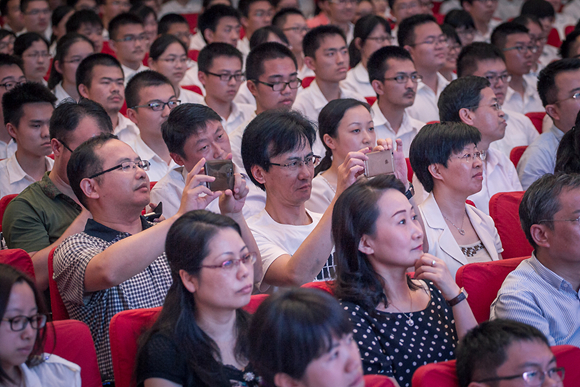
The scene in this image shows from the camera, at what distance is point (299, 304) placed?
131 cm

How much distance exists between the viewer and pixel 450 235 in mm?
2242

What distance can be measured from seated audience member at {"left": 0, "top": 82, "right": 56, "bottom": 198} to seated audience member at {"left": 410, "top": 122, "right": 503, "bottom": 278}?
1.75 metres

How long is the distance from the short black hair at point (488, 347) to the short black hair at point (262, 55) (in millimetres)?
2514

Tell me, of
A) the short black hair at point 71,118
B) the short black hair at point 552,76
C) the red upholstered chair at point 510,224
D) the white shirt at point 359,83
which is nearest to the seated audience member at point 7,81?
the short black hair at point 71,118

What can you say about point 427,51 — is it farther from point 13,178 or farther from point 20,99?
point 13,178

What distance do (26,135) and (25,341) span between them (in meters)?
1.76

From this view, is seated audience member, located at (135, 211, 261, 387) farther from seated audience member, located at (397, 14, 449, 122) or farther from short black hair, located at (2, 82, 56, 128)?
seated audience member, located at (397, 14, 449, 122)

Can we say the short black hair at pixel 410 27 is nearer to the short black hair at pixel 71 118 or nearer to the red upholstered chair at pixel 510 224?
the red upholstered chair at pixel 510 224

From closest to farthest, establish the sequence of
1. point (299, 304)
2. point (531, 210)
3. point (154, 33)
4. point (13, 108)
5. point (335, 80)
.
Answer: point (299, 304)
point (531, 210)
point (13, 108)
point (335, 80)
point (154, 33)

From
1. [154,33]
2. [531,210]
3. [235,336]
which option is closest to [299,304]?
[235,336]

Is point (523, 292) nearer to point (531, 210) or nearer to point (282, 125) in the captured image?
point (531, 210)

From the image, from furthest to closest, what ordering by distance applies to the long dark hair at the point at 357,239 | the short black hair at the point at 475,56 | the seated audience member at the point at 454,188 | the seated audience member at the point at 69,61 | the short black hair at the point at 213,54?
1. the seated audience member at the point at 69,61
2. the short black hair at the point at 213,54
3. the short black hair at the point at 475,56
4. the seated audience member at the point at 454,188
5. the long dark hair at the point at 357,239

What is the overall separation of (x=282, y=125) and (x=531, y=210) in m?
0.89

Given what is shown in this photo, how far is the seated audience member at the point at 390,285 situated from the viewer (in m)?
1.62
